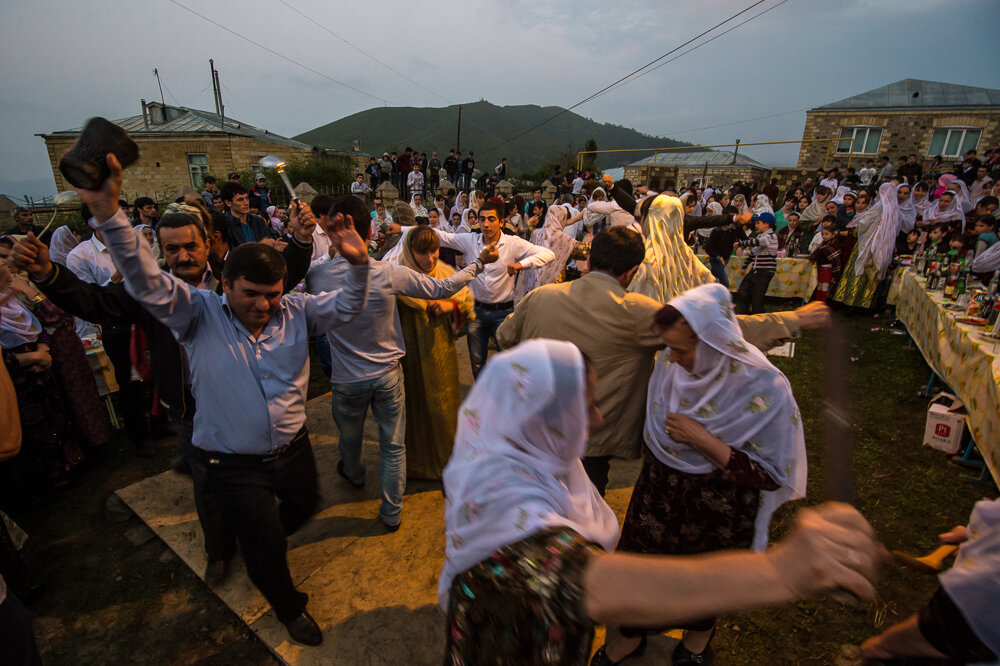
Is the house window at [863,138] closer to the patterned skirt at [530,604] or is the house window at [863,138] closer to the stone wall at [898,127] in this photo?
the stone wall at [898,127]

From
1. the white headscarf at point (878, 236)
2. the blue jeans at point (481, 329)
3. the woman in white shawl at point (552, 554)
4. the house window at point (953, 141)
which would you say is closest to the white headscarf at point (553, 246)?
the blue jeans at point (481, 329)

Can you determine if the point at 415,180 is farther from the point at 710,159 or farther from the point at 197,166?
the point at 710,159

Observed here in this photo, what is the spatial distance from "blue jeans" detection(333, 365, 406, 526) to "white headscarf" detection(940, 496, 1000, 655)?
2.77m

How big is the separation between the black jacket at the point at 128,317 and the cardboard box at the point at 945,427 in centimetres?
568

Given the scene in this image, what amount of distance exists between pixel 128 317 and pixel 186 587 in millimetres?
1804

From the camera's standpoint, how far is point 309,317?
251cm

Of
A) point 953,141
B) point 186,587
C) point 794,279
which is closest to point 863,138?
point 953,141

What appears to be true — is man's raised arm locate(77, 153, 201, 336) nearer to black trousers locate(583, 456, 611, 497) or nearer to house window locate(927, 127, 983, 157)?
black trousers locate(583, 456, 611, 497)

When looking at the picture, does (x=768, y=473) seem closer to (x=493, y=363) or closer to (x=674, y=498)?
(x=674, y=498)

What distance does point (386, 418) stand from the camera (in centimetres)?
323

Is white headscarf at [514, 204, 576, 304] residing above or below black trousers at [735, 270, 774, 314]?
above

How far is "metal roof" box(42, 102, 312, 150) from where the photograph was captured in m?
27.1

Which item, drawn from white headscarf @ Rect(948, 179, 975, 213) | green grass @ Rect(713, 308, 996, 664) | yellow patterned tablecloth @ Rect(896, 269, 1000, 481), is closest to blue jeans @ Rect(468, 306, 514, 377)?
green grass @ Rect(713, 308, 996, 664)

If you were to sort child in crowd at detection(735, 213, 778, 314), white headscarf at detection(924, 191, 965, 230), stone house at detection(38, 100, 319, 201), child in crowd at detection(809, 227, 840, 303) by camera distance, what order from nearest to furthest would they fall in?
1. child in crowd at detection(735, 213, 778, 314)
2. child in crowd at detection(809, 227, 840, 303)
3. white headscarf at detection(924, 191, 965, 230)
4. stone house at detection(38, 100, 319, 201)
